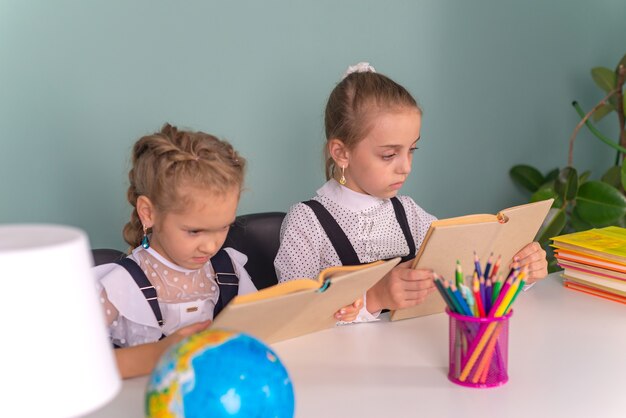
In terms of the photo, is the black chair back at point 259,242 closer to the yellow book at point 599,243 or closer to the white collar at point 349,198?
the white collar at point 349,198

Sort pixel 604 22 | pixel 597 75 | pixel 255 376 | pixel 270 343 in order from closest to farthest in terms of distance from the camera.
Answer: pixel 255 376, pixel 270 343, pixel 597 75, pixel 604 22

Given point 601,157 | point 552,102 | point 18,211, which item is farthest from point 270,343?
point 601,157

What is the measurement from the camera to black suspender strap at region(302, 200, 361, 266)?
6.16ft

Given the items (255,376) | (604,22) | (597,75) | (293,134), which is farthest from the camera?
(604,22)

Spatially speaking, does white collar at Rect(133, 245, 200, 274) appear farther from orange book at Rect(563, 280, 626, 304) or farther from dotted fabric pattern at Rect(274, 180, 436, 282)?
orange book at Rect(563, 280, 626, 304)

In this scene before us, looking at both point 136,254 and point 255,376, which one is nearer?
point 255,376

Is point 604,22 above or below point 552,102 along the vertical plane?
above

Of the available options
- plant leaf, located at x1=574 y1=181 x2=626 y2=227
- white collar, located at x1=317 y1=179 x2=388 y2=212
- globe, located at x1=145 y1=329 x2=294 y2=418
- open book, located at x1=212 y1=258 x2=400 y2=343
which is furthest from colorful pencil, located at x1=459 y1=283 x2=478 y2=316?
plant leaf, located at x1=574 y1=181 x2=626 y2=227

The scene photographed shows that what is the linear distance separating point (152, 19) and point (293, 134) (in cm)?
54

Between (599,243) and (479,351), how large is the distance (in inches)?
25.8

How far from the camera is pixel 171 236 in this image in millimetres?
1555

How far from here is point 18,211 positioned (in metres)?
1.88

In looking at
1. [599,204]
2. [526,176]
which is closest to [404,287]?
[599,204]

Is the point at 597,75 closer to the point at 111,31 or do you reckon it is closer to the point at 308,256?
the point at 308,256
